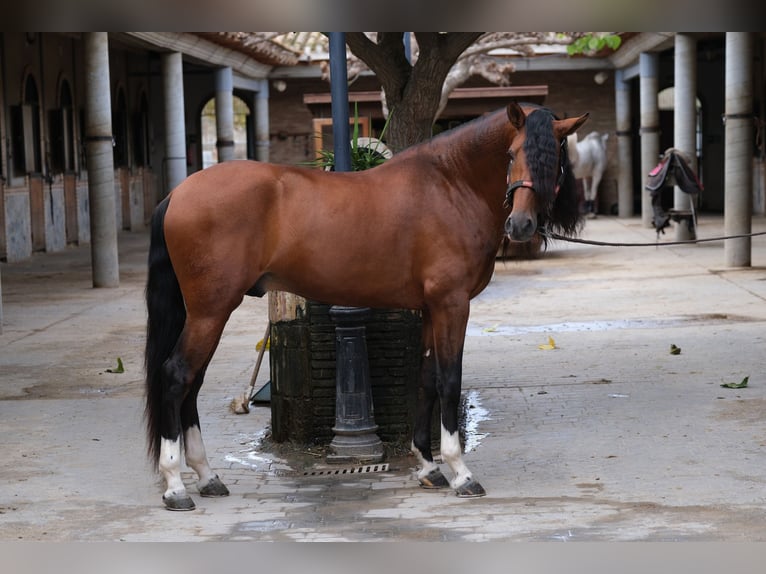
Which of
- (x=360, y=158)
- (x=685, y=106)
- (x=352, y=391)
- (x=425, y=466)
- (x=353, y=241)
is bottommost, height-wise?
(x=425, y=466)

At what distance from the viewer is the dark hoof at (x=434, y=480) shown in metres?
6.14

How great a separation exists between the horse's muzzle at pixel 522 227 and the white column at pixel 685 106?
15613mm

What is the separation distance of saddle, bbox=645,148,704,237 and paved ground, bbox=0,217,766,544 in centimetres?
657

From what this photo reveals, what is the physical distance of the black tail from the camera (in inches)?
233

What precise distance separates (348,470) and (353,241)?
1.38 meters

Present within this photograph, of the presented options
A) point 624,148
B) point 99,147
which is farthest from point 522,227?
point 624,148

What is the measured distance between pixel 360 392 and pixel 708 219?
22.4 m

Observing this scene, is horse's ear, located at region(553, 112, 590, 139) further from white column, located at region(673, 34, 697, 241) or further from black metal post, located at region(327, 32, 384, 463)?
white column, located at region(673, 34, 697, 241)

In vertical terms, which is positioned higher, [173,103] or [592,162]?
[173,103]

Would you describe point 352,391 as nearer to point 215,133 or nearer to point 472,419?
point 472,419

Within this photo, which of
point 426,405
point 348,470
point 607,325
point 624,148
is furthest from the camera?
point 624,148

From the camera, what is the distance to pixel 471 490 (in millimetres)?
5938

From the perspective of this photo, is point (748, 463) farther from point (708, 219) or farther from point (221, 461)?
point (708, 219)

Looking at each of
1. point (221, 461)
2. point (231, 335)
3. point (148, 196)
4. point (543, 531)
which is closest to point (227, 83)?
point (148, 196)
